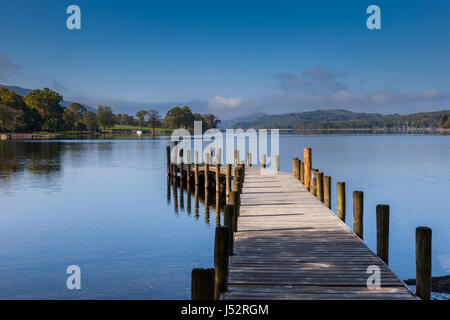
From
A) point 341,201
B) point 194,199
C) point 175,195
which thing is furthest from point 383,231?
point 175,195

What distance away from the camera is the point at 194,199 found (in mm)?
26719

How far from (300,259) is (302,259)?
0.14 feet

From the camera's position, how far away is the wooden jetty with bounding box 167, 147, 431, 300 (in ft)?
20.2

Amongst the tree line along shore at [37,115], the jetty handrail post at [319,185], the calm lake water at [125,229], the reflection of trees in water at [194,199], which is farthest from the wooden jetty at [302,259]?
the tree line along shore at [37,115]

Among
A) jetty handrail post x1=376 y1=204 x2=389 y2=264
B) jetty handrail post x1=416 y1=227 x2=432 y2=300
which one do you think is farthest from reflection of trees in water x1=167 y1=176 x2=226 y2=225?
jetty handrail post x1=416 y1=227 x2=432 y2=300

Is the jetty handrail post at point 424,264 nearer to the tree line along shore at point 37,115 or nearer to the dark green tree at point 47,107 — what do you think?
the tree line along shore at point 37,115

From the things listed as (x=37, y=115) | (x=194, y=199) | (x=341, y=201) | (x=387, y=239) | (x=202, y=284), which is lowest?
(x=194, y=199)

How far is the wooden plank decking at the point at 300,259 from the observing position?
20.6ft

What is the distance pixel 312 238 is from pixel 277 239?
0.90 meters

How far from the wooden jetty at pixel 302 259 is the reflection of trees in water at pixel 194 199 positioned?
31.2 ft

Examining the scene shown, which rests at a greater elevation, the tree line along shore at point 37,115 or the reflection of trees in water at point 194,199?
the tree line along shore at point 37,115

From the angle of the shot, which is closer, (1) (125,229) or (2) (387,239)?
(2) (387,239)

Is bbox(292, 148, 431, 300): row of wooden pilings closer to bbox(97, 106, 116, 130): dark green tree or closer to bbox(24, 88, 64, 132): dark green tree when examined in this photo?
bbox(24, 88, 64, 132): dark green tree

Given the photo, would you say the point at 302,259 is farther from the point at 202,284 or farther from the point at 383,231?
the point at 202,284
